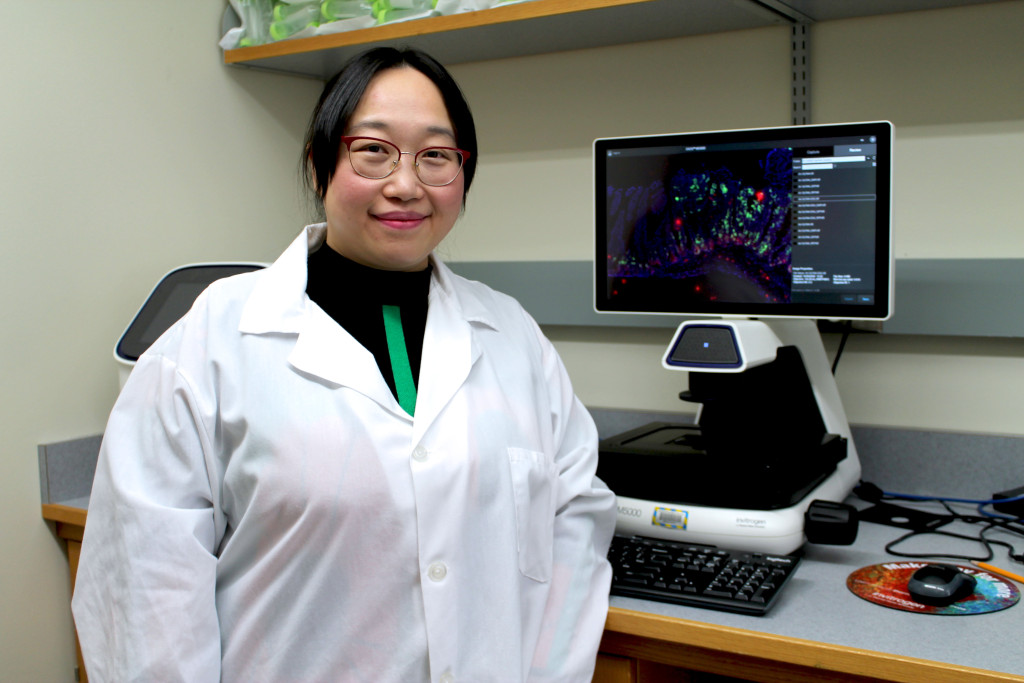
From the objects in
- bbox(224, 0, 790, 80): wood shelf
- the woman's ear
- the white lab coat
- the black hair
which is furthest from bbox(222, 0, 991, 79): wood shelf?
the white lab coat

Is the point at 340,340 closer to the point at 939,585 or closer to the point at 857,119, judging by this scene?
the point at 939,585

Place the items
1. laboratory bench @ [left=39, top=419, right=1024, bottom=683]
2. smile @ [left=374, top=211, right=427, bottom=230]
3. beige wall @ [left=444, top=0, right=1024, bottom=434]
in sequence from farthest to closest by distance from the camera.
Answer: beige wall @ [left=444, top=0, right=1024, bottom=434] → smile @ [left=374, top=211, right=427, bottom=230] → laboratory bench @ [left=39, top=419, right=1024, bottom=683]

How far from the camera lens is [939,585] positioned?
1071mm

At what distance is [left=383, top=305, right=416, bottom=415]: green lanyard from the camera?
3.51 ft

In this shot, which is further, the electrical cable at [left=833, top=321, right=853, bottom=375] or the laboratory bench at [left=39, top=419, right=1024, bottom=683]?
the electrical cable at [left=833, top=321, right=853, bottom=375]

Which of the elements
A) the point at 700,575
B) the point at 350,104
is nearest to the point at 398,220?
the point at 350,104

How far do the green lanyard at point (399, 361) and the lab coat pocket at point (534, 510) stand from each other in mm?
137

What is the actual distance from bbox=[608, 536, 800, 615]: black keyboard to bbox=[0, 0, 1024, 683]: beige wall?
0.60 m

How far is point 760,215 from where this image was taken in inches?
54.2

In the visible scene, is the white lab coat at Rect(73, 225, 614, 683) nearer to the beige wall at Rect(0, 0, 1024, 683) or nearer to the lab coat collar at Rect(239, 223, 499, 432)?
the lab coat collar at Rect(239, 223, 499, 432)

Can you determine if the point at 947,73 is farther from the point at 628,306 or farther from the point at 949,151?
the point at 628,306

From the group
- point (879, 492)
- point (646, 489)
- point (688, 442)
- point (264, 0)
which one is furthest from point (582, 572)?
point (264, 0)

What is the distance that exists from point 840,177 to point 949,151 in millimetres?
351

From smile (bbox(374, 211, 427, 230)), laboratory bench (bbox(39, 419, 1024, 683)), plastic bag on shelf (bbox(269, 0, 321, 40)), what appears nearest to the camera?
laboratory bench (bbox(39, 419, 1024, 683))
